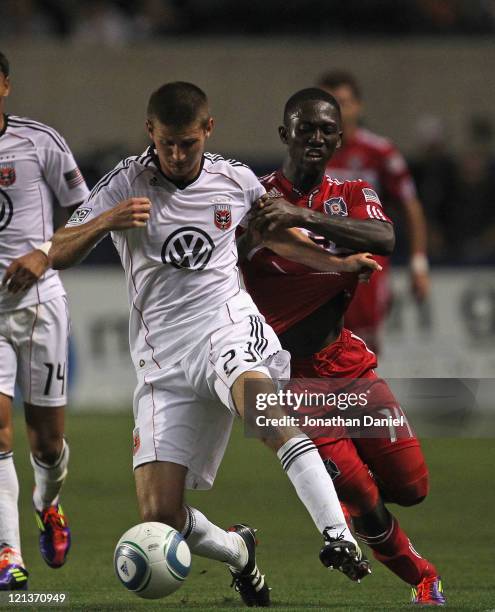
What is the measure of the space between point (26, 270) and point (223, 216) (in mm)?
1178

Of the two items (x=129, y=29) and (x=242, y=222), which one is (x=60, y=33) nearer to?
(x=129, y=29)

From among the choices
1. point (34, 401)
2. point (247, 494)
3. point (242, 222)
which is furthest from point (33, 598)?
point (247, 494)

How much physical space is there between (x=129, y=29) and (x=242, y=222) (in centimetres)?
1180

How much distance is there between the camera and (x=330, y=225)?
18.7ft

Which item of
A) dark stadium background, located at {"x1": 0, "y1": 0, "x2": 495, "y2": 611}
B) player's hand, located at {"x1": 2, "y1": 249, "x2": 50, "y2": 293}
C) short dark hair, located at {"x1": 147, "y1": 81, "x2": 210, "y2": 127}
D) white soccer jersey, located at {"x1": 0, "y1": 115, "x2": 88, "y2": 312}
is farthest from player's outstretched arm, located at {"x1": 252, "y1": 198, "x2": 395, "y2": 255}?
dark stadium background, located at {"x1": 0, "y1": 0, "x2": 495, "y2": 611}

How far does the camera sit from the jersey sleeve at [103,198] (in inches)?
221

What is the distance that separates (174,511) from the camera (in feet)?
18.5

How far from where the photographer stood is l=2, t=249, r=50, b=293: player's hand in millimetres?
6469

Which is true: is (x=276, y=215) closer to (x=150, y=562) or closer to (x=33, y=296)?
(x=150, y=562)

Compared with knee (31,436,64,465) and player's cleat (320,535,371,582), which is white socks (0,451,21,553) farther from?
player's cleat (320,535,371,582)

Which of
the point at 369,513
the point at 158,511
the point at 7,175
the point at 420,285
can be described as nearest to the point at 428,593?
the point at 369,513

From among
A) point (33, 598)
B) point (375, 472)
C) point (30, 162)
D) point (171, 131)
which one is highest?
point (171, 131)

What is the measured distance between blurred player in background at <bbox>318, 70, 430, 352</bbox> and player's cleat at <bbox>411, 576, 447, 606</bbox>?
3.21 metres

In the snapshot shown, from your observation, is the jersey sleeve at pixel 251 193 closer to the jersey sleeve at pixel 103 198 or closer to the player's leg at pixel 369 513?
the jersey sleeve at pixel 103 198
